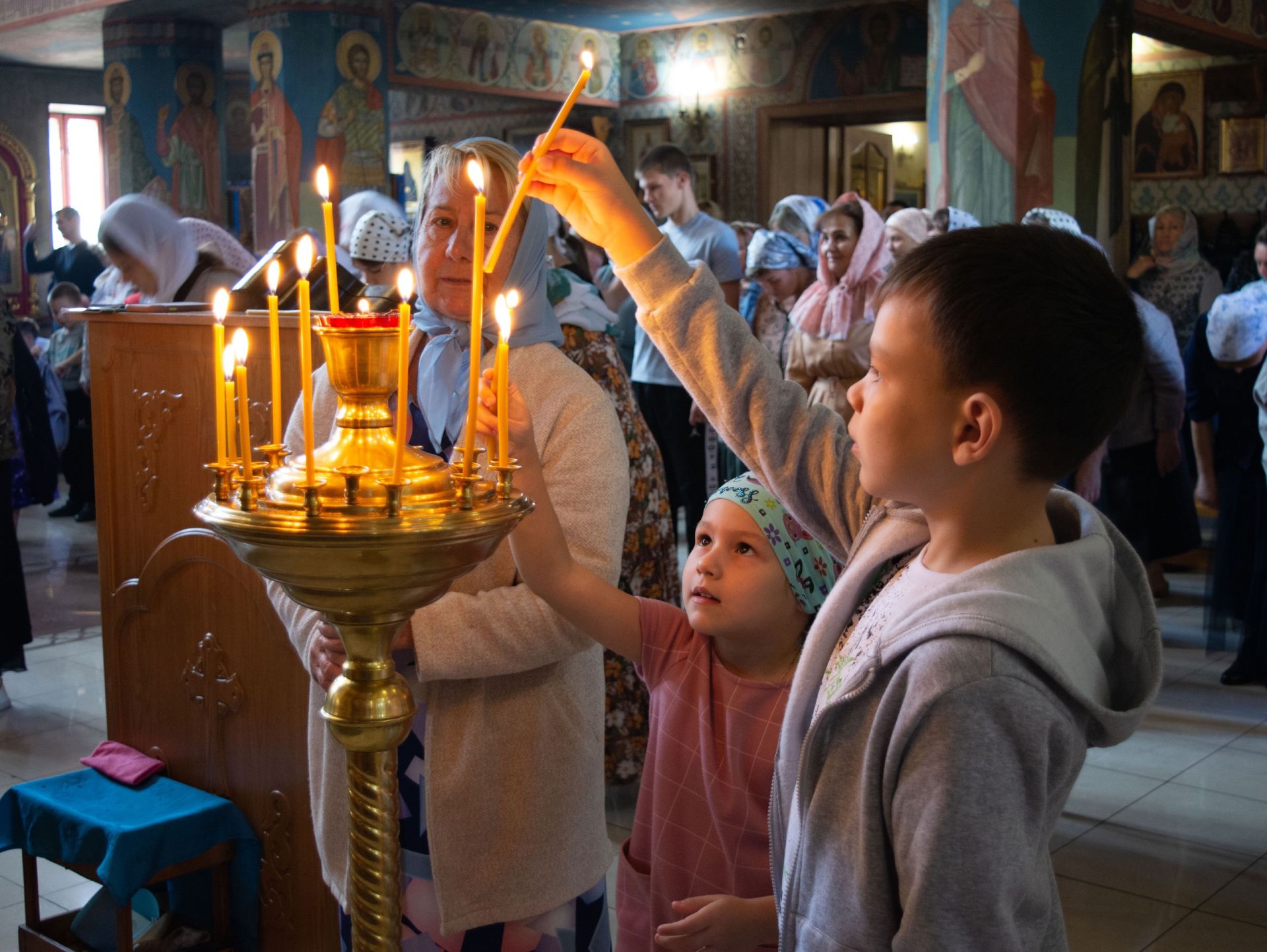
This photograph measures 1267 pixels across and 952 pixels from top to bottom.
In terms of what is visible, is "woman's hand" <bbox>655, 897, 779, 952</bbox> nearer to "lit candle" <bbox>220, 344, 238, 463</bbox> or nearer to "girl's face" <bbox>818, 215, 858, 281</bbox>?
"lit candle" <bbox>220, 344, 238, 463</bbox>

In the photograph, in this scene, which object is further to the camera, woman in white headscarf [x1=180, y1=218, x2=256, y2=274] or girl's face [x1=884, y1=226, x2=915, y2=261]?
girl's face [x1=884, y1=226, x2=915, y2=261]

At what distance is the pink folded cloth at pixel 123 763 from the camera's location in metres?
2.63

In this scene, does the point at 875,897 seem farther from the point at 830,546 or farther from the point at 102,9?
the point at 102,9

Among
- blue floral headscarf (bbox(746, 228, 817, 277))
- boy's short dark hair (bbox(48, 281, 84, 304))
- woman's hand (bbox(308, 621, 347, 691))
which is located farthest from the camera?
boy's short dark hair (bbox(48, 281, 84, 304))

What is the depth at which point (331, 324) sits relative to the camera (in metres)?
0.96

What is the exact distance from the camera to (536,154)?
1251 mm

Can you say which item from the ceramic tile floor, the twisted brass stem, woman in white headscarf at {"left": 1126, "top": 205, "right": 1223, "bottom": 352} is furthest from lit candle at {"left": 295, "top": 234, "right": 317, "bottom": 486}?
woman in white headscarf at {"left": 1126, "top": 205, "right": 1223, "bottom": 352}

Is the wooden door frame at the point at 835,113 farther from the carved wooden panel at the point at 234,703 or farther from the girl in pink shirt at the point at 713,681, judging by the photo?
the girl in pink shirt at the point at 713,681

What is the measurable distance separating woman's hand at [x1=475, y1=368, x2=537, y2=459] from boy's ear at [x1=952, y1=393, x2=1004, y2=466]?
39cm

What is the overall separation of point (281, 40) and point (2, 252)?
7.17 m

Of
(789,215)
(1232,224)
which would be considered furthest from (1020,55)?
(1232,224)

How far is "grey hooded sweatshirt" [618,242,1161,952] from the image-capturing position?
0.97m

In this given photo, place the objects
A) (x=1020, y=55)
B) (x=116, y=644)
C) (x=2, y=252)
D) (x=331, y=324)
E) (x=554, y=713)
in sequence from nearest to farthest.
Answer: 1. (x=331, y=324)
2. (x=554, y=713)
3. (x=116, y=644)
4. (x=1020, y=55)
5. (x=2, y=252)

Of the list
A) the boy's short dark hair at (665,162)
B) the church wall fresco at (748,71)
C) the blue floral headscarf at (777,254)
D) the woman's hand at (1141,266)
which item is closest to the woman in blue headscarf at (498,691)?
the blue floral headscarf at (777,254)
